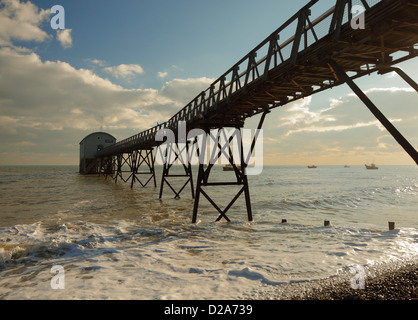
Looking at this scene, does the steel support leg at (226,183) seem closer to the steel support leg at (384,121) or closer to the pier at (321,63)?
the pier at (321,63)

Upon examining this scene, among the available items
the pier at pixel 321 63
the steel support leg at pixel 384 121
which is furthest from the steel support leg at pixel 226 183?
the steel support leg at pixel 384 121

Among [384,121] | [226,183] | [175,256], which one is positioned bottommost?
[175,256]

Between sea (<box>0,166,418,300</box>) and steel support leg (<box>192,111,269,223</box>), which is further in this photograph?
steel support leg (<box>192,111,269,223</box>)

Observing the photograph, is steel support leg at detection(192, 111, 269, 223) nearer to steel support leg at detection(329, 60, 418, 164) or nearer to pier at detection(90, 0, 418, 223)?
pier at detection(90, 0, 418, 223)

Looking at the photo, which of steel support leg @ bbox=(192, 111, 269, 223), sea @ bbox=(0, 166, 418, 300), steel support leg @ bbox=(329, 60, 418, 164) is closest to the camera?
steel support leg @ bbox=(329, 60, 418, 164)

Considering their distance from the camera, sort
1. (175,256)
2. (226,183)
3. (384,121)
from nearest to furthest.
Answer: (384,121) < (175,256) < (226,183)

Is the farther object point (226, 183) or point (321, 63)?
point (226, 183)

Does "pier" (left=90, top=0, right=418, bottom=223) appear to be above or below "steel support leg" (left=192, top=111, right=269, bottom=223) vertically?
above

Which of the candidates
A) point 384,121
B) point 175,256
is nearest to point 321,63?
point 384,121

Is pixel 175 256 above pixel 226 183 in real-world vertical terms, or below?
below

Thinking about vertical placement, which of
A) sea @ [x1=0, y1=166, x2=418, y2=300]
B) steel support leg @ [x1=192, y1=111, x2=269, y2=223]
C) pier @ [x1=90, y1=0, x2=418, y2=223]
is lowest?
sea @ [x1=0, y1=166, x2=418, y2=300]

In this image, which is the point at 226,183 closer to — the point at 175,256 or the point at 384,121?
the point at 175,256

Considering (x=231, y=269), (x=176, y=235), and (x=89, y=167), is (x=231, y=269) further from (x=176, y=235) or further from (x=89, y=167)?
(x=89, y=167)

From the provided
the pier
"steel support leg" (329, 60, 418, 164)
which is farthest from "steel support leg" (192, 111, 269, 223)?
"steel support leg" (329, 60, 418, 164)
